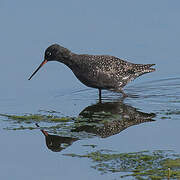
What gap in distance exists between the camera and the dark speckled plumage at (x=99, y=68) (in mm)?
14312

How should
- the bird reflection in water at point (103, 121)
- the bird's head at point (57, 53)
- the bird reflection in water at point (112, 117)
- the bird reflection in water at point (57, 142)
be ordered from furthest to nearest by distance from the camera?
the bird's head at point (57, 53)
the bird reflection in water at point (112, 117)
the bird reflection in water at point (103, 121)
the bird reflection in water at point (57, 142)

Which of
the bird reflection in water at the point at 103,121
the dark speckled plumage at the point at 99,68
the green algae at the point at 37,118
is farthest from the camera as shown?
the dark speckled plumage at the point at 99,68

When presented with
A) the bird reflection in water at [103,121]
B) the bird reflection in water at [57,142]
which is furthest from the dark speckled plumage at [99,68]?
the bird reflection in water at [57,142]

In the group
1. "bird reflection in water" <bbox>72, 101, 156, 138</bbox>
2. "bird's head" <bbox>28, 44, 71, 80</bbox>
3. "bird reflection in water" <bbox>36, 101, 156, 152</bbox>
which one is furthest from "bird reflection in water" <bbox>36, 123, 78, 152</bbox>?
"bird's head" <bbox>28, 44, 71, 80</bbox>

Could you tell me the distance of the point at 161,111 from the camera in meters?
13.0

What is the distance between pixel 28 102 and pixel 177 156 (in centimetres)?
512

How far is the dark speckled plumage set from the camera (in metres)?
14.3

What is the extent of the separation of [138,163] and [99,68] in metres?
5.21

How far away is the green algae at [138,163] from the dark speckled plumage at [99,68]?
14.4 ft

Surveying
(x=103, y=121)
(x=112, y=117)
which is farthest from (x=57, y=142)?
(x=112, y=117)

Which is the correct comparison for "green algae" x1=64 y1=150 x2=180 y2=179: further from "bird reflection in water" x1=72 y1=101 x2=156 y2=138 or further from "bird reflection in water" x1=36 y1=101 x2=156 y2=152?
"bird reflection in water" x1=72 y1=101 x2=156 y2=138

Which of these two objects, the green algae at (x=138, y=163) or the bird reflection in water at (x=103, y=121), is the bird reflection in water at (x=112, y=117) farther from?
the green algae at (x=138, y=163)

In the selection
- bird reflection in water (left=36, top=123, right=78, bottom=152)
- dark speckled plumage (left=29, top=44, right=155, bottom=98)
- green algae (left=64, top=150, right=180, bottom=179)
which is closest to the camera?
green algae (left=64, top=150, right=180, bottom=179)

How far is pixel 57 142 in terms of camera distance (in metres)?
11.0
